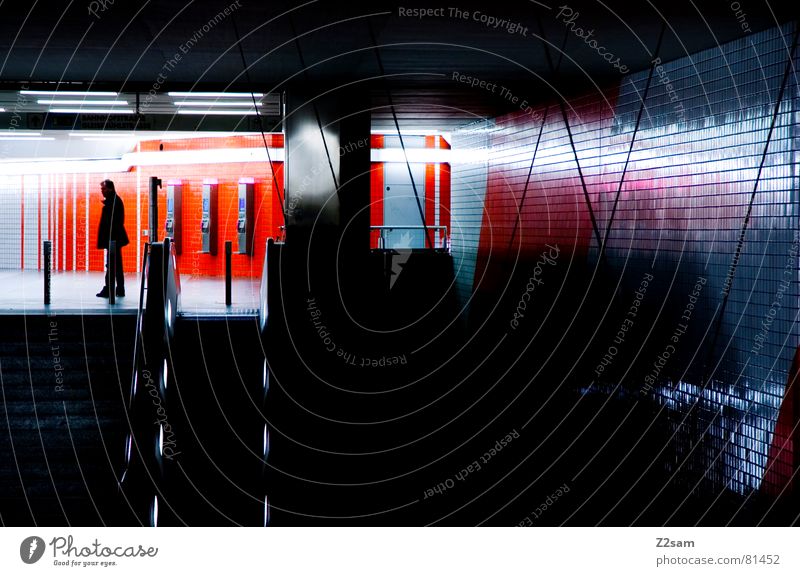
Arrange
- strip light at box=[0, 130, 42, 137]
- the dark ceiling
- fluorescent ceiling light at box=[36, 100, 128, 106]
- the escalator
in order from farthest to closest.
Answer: strip light at box=[0, 130, 42, 137] < fluorescent ceiling light at box=[36, 100, 128, 106] < the escalator < the dark ceiling

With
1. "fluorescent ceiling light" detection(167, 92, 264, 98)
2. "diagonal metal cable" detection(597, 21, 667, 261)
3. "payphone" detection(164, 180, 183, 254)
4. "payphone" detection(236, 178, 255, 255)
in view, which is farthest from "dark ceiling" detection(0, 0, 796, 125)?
"payphone" detection(164, 180, 183, 254)

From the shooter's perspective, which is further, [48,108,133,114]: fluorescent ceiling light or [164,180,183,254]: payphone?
[164,180,183,254]: payphone

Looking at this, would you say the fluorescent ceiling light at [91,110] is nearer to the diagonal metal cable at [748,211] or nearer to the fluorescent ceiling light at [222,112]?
the fluorescent ceiling light at [222,112]

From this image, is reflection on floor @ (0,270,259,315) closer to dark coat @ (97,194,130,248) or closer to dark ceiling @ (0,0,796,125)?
dark coat @ (97,194,130,248)

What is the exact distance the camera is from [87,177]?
15.1 metres

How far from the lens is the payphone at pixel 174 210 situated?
15219 mm

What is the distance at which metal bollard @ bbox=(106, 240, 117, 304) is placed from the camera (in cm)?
830

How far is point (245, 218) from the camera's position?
14.9m

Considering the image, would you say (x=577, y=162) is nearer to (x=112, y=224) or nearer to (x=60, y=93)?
(x=112, y=224)

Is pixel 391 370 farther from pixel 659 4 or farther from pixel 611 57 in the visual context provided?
pixel 659 4

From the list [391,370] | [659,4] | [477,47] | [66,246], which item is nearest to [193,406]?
[391,370]

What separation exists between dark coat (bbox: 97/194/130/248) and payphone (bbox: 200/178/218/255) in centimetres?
571

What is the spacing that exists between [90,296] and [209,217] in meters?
5.89

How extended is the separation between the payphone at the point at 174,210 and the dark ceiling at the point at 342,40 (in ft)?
21.9
